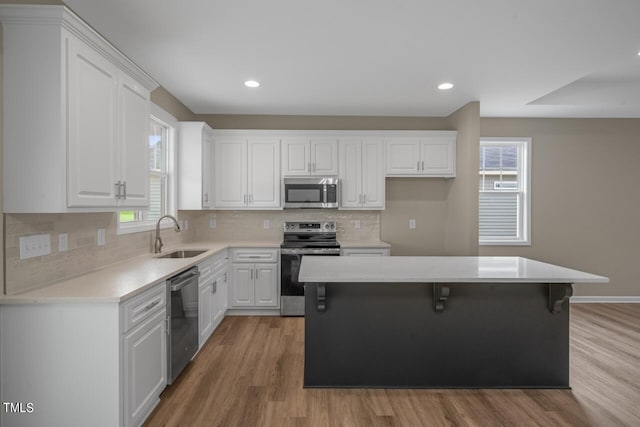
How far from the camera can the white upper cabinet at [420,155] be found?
4531mm

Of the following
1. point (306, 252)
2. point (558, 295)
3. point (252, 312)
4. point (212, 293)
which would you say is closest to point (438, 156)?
point (306, 252)

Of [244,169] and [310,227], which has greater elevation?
[244,169]

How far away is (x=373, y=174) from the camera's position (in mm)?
4535

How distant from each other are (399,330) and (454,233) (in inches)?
94.2

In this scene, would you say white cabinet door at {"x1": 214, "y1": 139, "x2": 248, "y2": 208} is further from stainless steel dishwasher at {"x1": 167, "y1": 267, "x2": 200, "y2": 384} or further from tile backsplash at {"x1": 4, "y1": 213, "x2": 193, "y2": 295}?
stainless steel dishwasher at {"x1": 167, "y1": 267, "x2": 200, "y2": 384}

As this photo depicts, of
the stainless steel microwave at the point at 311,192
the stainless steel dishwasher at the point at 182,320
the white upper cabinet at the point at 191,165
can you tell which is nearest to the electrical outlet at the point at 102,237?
the stainless steel dishwasher at the point at 182,320

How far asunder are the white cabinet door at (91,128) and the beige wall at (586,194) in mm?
A: 4620

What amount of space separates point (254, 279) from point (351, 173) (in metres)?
1.84

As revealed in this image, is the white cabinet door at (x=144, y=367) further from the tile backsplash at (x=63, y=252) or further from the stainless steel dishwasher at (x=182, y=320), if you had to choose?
the tile backsplash at (x=63, y=252)

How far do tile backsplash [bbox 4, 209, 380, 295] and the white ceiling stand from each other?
1.39 m

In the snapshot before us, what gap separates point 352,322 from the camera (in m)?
2.58

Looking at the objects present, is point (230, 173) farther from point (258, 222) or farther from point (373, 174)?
point (373, 174)

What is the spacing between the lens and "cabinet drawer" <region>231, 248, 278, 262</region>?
13.8ft

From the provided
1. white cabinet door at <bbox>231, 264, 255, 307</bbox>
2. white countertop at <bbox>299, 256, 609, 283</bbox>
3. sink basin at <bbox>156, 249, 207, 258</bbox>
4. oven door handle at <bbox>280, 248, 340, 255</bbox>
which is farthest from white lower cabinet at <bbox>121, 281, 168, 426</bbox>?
oven door handle at <bbox>280, 248, 340, 255</bbox>
